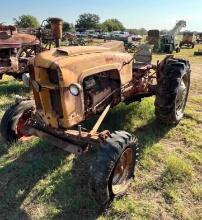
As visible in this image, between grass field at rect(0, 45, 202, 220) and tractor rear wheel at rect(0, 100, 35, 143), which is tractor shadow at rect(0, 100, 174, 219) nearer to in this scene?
grass field at rect(0, 45, 202, 220)

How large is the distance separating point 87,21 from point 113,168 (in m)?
81.7

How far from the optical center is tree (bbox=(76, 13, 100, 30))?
8119cm

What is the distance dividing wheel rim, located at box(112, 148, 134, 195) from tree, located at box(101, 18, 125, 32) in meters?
85.1

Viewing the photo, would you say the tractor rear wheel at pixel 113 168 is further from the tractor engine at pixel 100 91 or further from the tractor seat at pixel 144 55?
the tractor seat at pixel 144 55

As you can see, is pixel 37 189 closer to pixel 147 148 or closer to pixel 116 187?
pixel 116 187

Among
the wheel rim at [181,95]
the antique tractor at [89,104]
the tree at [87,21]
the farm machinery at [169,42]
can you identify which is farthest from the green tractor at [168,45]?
the tree at [87,21]

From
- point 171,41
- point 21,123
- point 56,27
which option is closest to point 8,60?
point 56,27

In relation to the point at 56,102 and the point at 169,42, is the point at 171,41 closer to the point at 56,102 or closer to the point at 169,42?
the point at 169,42

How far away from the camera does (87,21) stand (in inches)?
3236

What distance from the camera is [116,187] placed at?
398 centimetres

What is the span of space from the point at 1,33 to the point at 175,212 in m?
6.75

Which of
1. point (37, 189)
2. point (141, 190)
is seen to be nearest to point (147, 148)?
point (141, 190)

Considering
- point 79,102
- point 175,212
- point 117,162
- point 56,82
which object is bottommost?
point 175,212

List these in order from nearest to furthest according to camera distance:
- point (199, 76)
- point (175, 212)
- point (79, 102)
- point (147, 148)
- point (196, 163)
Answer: point (175, 212) < point (79, 102) < point (196, 163) < point (147, 148) < point (199, 76)
